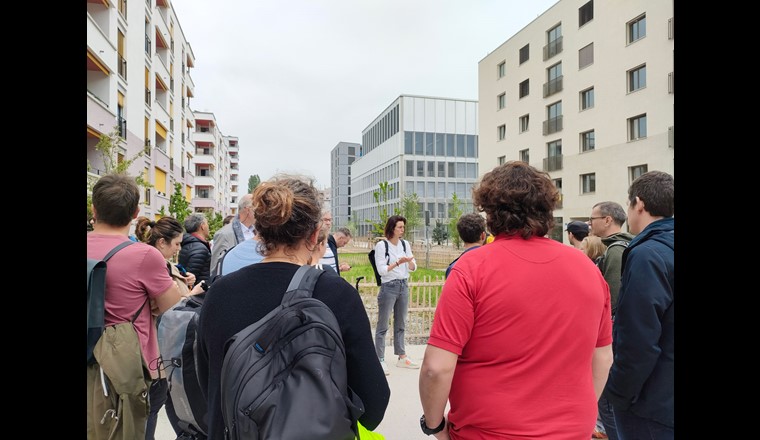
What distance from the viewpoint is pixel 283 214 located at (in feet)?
5.11

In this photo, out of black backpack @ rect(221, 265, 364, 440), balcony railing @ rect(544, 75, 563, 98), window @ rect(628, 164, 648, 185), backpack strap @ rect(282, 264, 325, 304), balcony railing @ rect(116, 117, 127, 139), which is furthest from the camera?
balcony railing @ rect(544, 75, 563, 98)

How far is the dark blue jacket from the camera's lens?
2.05 metres

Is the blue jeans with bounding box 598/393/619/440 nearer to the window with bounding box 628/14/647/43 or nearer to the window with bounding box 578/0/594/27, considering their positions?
the window with bounding box 628/14/647/43

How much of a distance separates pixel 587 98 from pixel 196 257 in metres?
27.8

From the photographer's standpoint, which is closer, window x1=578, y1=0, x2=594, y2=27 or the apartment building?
the apartment building

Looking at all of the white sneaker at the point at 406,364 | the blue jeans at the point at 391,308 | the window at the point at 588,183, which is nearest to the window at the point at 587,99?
the window at the point at 588,183

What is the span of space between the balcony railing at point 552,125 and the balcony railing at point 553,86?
6.05ft

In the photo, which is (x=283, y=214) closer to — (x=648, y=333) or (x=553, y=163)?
(x=648, y=333)

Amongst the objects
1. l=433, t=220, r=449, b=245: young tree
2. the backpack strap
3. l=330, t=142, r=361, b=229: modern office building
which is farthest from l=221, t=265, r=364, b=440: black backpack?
l=330, t=142, r=361, b=229: modern office building

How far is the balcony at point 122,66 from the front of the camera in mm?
18031


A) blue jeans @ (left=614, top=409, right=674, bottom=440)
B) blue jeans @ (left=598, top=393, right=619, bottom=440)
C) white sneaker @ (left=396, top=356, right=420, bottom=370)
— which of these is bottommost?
white sneaker @ (left=396, top=356, right=420, bottom=370)

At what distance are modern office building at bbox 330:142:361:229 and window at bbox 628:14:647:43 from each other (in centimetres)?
7494

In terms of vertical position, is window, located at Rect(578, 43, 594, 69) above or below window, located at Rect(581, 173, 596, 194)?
above

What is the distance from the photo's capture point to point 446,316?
1.65 meters
